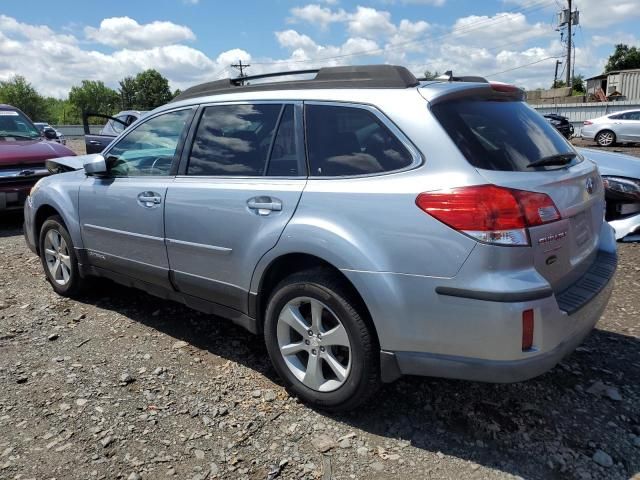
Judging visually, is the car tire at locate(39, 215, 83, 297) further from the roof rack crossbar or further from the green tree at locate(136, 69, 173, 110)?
the green tree at locate(136, 69, 173, 110)

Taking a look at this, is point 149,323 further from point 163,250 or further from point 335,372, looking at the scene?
point 335,372

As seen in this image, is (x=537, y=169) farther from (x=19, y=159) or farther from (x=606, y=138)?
(x=606, y=138)

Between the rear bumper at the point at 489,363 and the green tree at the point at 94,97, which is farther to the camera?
the green tree at the point at 94,97

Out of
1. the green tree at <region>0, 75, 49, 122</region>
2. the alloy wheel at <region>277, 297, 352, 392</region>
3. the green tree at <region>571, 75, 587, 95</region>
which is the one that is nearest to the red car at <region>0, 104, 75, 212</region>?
the alloy wheel at <region>277, 297, 352, 392</region>

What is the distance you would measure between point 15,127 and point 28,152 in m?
1.30

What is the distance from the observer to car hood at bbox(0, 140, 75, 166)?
7.75m

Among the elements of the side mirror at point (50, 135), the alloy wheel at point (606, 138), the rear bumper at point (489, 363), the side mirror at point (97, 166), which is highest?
the side mirror at point (50, 135)

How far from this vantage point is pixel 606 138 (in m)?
21.6

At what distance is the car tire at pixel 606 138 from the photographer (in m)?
21.4

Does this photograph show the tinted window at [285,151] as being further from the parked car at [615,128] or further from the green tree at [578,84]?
the green tree at [578,84]

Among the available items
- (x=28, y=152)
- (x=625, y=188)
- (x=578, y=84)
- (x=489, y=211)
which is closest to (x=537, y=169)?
(x=489, y=211)

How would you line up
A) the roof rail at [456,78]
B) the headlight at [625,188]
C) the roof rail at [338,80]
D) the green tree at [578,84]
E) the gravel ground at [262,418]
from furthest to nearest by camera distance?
the green tree at [578,84] → the headlight at [625,188] → the roof rail at [456,78] → the roof rail at [338,80] → the gravel ground at [262,418]

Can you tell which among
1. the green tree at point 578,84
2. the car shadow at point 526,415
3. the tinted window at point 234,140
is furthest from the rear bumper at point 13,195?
the green tree at point 578,84

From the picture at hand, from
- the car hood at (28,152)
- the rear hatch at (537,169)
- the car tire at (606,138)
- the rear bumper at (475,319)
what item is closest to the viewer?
the rear bumper at (475,319)
